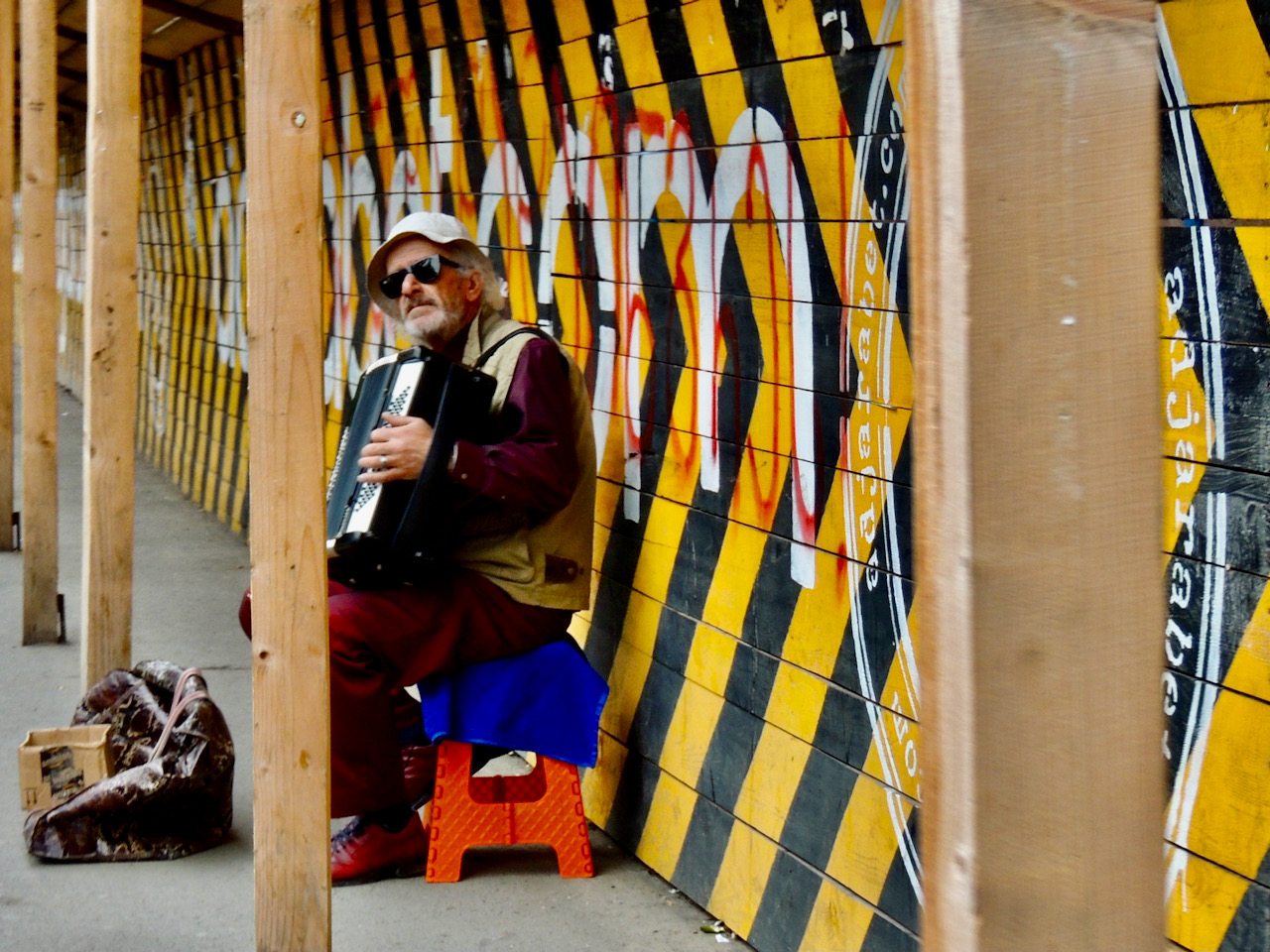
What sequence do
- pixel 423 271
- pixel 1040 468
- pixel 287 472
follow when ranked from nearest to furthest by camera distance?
1. pixel 1040 468
2. pixel 287 472
3. pixel 423 271

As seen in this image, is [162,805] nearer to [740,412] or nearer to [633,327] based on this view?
[633,327]

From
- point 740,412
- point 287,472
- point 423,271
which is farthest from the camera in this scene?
point 423,271

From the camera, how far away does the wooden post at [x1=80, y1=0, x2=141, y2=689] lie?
18.3 feet

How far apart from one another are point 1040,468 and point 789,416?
252cm

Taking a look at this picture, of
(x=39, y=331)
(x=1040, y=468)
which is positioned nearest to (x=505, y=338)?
(x=1040, y=468)

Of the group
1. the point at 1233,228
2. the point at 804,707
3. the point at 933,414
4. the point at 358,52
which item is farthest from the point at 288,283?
the point at 358,52

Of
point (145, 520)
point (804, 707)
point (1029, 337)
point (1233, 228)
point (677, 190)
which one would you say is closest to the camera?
point (1029, 337)

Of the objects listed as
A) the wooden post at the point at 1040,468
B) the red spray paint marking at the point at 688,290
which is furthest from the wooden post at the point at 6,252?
the wooden post at the point at 1040,468

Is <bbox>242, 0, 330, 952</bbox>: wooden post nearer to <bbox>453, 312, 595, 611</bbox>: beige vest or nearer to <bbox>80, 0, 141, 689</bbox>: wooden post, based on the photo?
<bbox>453, 312, 595, 611</bbox>: beige vest

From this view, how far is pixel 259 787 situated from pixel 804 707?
1.27 meters

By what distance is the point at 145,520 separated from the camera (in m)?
11.1

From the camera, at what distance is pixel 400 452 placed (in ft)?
14.4

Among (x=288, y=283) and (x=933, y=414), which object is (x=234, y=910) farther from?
A: (x=933, y=414)

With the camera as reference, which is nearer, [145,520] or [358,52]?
[358,52]
